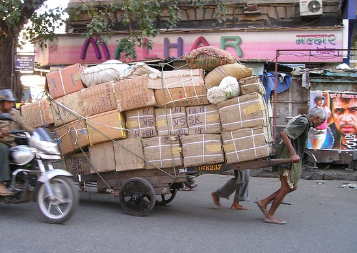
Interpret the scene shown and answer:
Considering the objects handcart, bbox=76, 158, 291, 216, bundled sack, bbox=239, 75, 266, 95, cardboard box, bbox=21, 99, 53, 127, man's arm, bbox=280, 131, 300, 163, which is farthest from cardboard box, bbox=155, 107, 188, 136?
cardboard box, bbox=21, 99, 53, 127

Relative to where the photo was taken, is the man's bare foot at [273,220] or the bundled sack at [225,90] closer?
the bundled sack at [225,90]

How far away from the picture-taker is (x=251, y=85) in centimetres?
505


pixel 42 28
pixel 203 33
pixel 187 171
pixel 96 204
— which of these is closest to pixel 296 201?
pixel 187 171

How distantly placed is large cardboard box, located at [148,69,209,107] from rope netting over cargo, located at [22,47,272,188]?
13mm

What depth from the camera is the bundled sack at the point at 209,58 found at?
5.35 meters

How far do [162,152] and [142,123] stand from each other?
487 millimetres

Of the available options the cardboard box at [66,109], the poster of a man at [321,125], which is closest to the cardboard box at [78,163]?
the cardboard box at [66,109]

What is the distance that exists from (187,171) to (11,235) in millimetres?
2234

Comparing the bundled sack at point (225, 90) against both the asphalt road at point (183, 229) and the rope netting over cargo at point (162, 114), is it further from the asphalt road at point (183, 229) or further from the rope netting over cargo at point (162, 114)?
the asphalt road at point (183, 229)

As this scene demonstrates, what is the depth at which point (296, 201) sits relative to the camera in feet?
23.9

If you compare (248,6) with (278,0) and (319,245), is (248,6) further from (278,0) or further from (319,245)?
(319,245)

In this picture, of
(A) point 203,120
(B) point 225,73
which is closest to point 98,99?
(A) point 203,120

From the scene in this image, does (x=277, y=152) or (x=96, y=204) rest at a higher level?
(x=277, y=152)

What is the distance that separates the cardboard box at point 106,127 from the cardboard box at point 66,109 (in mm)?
259
